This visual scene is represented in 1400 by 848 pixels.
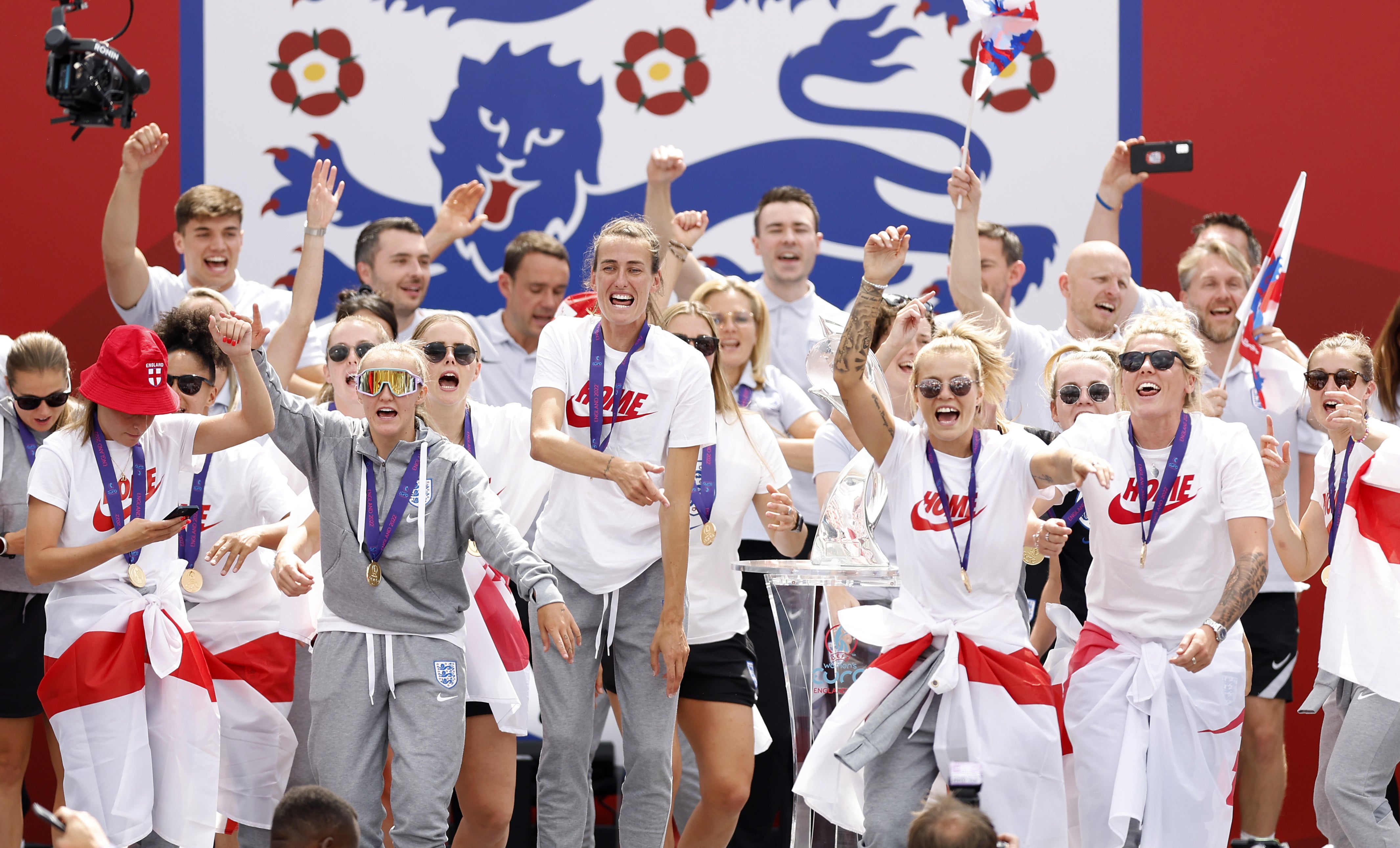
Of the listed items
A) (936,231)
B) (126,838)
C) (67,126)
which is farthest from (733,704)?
(67,126)

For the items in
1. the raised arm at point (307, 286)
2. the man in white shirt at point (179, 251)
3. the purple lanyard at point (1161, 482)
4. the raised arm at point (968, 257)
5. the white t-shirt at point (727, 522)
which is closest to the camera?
the purple lanyard at point (1161, 482)

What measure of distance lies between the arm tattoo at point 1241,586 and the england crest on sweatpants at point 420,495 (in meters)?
2.36

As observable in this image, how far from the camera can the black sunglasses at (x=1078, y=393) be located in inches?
202

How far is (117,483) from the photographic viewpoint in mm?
4520

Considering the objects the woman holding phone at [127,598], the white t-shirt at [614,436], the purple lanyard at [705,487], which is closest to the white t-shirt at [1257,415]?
the purple lanyard at [705,487]

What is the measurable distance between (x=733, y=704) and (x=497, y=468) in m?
1.18

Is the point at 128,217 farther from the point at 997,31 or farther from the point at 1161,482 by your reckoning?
the point at 1161,482

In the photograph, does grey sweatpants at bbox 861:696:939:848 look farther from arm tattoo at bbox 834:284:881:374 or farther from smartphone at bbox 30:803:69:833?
smartphone at bbox 30:803:69:833

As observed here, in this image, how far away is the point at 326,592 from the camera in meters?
4.50

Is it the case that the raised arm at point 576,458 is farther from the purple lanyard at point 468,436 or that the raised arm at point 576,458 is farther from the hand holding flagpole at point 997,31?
the hand holding flagpole at point 997,31

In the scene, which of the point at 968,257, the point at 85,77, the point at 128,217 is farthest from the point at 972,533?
the point at 128,217

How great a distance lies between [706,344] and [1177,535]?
1739 mm

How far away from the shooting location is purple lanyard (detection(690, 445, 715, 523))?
5.09 metres

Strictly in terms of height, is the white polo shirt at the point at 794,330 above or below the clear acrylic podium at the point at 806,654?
above
